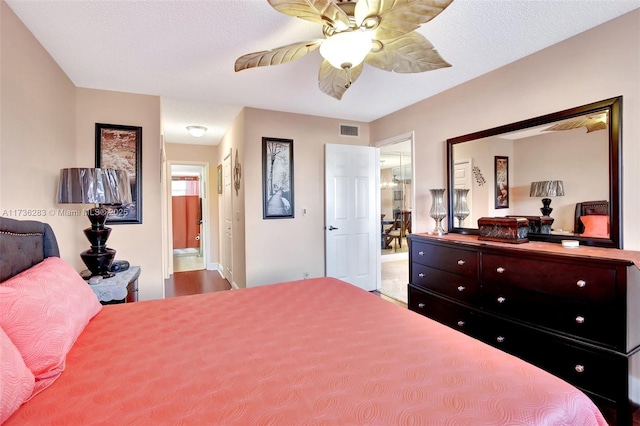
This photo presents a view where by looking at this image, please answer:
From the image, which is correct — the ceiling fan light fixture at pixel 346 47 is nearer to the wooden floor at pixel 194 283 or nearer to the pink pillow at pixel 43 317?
the pink pillow at pixel 43 317

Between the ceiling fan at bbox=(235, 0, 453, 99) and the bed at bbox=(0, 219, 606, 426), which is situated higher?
the ceiling fan at bbox=(235, 0, 453, 99)

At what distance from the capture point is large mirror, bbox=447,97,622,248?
196 cm

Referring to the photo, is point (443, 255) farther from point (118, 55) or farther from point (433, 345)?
point (118, 55)

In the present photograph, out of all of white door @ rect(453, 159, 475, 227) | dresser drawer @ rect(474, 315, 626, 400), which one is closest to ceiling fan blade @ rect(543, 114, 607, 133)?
white door @ rect(453, 159, 475, 227)

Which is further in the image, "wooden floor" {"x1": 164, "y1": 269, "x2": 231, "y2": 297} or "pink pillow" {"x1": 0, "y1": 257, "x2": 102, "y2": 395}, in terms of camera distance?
"wooden floor" {"x1": 164, "y1": 269, "x2": 231, "y2": 297}

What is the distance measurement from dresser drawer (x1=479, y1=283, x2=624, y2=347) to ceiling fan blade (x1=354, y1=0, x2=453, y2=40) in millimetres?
1804

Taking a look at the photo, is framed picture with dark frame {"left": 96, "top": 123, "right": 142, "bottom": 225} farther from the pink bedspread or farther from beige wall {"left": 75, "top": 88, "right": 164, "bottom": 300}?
the pink bedspread

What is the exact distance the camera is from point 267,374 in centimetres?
101

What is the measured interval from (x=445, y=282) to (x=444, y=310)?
24 centimetres

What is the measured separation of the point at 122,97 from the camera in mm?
3105

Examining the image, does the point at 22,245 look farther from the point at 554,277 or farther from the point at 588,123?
the point at 588,123

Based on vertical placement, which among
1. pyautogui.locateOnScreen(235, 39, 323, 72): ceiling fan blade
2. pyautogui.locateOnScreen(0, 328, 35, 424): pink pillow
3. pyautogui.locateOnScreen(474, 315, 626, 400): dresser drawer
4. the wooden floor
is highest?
pyautogui.locateOnScreen(235, 39, 323, 72): ceiling fan blade

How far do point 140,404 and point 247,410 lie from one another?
1.03ft

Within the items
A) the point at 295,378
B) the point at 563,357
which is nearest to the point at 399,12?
the point at 295,378
